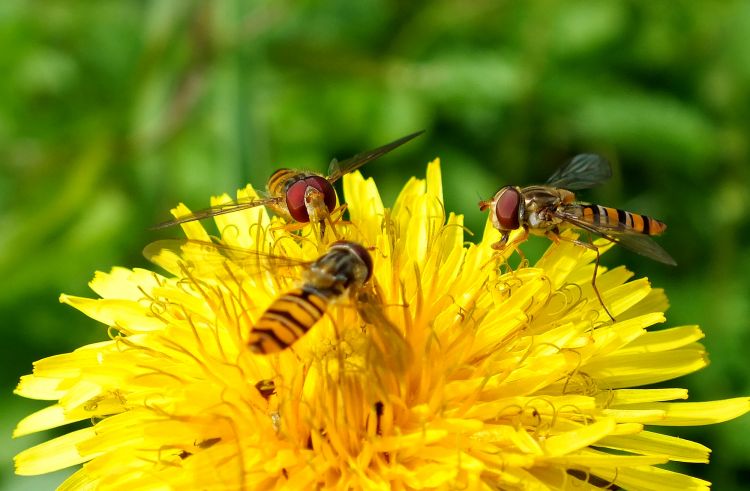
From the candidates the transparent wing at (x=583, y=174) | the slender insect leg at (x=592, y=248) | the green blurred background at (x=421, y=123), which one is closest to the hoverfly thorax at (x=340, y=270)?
the slender insect leg at (x=592, y=248)

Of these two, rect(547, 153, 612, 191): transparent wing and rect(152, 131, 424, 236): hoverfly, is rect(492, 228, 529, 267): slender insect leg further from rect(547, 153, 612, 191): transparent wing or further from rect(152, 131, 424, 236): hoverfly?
rect(547, 153, 612, 191): transparent wing

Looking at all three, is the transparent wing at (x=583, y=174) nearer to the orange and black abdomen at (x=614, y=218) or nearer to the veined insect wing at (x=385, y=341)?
the orange and black abdomen at (x=614, y=218)

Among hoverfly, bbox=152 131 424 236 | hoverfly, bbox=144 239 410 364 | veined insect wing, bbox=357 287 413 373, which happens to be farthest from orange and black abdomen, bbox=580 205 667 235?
veined insect wing, bbox=357 287 413 373

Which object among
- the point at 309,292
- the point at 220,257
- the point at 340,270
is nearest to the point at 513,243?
the point at 340,270

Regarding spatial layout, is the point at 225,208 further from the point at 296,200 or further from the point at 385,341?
the point at 385,341

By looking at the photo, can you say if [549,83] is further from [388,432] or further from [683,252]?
[388,432]

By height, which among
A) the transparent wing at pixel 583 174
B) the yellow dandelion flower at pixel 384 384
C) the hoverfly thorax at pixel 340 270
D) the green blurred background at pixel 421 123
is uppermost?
the green blurred background at pixel 421 123
